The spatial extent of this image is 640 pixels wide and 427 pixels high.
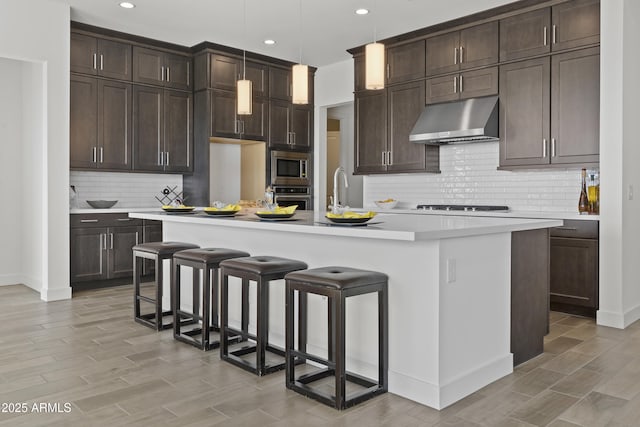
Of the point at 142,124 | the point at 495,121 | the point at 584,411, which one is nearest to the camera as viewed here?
the point at 584,411

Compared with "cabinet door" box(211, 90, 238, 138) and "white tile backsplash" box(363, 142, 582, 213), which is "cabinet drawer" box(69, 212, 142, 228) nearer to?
"cabinet door" box(211, 90, 238, 138)

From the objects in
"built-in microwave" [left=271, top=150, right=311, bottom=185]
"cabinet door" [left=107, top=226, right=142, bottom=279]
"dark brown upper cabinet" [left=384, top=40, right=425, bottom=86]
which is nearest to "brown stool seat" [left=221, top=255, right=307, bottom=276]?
"cabinet door" [left=107, top=226, right=142, bottom=279]

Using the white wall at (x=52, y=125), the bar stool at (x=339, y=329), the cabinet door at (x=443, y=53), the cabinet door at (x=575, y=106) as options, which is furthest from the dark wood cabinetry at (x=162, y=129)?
the cabinet door at (x=575, y=106)

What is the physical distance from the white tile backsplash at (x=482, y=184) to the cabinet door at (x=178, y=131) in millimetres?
2519

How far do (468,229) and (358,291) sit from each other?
2.04 feet

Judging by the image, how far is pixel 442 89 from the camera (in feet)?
18.5

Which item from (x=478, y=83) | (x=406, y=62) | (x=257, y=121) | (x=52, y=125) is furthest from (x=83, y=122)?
(x=478, y=83)

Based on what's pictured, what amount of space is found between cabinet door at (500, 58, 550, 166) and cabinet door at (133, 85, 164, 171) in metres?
4.02

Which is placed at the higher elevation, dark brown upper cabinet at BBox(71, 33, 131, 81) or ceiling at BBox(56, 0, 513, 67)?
ceiling at BBox(56, 0, 513, 67)

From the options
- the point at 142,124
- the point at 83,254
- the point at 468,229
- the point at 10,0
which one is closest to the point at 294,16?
the point at 142,124

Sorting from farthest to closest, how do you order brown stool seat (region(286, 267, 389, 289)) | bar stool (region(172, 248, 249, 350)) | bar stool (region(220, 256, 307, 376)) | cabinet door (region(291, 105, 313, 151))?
cabinet door (region(291, 105, 313, 151)) < bar stool (region(172, 248, 249, 350)) < bar stool (region(220, 256, 307, 376)) < brown stool seat (region(286, 267, 389, 289))

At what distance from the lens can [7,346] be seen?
138 inches

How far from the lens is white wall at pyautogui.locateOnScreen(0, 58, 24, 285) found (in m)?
5.93

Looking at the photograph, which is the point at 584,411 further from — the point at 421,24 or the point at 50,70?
the point at 50,70
